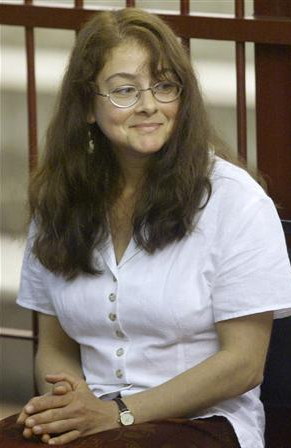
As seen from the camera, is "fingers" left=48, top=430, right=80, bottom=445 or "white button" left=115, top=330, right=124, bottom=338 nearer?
"fingers" left=48, top=430, right=80, bottom=445

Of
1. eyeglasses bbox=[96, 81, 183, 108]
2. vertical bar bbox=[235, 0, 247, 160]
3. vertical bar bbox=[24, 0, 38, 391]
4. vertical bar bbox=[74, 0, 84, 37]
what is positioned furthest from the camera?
vertical bar bbox=[24, 0, 38, 391]

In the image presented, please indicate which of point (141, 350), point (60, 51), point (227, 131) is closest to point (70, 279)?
point (141, 350)

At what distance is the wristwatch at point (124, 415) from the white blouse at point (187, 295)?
0.40 ft

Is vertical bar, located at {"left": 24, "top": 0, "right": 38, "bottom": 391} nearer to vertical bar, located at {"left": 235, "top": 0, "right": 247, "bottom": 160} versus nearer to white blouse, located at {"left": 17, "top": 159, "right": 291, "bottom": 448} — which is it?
vertical bar, located at {"left": 235, "top": 0, "right": 247, "bottom": 160}

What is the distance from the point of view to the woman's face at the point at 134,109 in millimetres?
3463

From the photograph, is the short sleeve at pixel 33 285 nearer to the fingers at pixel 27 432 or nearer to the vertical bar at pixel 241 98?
the fingers at pixel 27 432

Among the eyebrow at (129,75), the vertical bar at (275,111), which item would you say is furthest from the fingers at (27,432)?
the vertical bar at (275,111)

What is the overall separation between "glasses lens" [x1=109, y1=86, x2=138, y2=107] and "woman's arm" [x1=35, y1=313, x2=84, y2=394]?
668 mm

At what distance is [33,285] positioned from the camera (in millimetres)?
3838

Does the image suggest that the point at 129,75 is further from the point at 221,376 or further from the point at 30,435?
the point at 30,435

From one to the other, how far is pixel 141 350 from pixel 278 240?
0.45 m

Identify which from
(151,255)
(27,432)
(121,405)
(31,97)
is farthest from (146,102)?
(31,97)

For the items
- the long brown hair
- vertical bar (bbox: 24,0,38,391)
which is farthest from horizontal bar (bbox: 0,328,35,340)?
the long brown hair

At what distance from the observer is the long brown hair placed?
3.49 m
